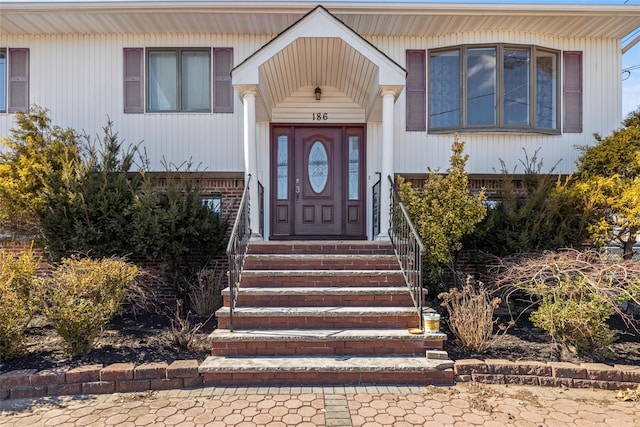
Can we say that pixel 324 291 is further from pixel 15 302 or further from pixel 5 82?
pixel 5 82

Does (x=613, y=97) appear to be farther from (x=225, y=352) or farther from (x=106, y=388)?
(x=106, y=388)

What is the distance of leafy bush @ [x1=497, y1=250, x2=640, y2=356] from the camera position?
13.6 feet

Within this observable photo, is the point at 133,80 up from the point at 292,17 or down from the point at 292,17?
down

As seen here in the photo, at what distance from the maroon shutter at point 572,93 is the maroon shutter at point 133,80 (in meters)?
8.02

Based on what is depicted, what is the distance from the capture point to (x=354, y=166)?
7.43 m

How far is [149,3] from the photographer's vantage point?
256 inches

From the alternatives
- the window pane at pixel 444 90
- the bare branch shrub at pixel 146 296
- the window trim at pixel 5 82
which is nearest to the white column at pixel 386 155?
the window pane at pixel 444 90

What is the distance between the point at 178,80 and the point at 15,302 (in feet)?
15.3

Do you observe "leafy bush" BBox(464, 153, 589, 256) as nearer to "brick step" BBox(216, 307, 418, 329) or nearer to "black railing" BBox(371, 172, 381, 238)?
"black railing" BBox(371, 172, 381, 238)

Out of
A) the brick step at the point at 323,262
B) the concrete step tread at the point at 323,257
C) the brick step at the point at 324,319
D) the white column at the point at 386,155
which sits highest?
the white column at the point at 386,155

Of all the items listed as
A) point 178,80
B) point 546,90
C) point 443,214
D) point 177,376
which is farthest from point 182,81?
point 546,90

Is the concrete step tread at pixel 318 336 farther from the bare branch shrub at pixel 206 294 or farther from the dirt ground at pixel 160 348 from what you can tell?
the bare branch shrub at pixel 206 294

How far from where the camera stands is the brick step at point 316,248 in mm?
5477

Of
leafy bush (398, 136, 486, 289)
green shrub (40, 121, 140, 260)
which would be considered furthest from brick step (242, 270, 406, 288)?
green shrub (40, 121, 140, 260)
